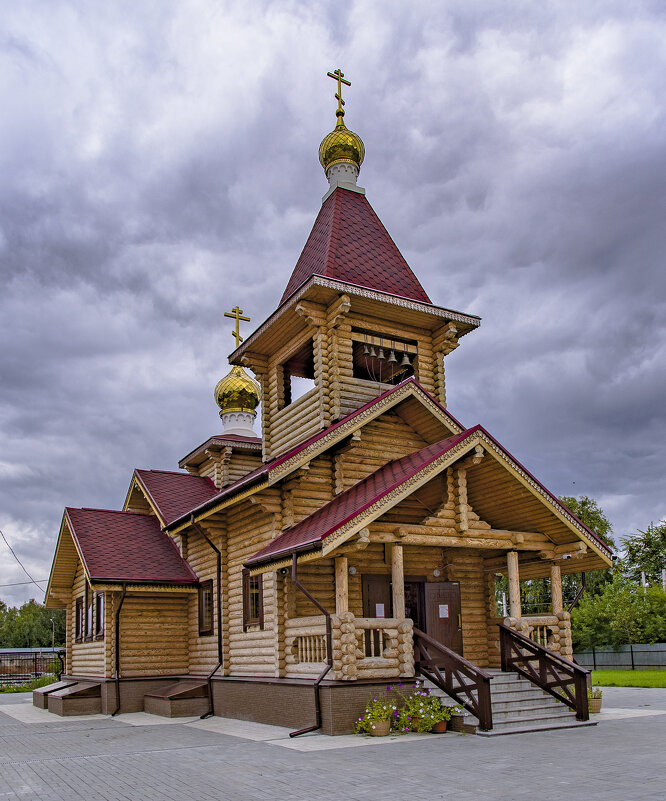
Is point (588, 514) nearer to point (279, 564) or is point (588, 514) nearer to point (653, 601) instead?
point (653, 601)

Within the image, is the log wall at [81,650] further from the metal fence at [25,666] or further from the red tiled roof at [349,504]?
the metal fence at [25,666]

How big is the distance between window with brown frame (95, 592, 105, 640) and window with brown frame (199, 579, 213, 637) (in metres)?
2.48

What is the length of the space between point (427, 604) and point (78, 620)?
439 inches

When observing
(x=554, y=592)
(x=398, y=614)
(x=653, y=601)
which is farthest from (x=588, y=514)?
(x=398, y=614)

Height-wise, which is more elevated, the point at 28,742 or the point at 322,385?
the point at 322,385

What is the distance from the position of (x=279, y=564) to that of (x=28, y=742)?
505cm

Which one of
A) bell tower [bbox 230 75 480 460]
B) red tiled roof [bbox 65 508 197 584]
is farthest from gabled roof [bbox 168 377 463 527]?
red tiled roof [bbox 65 508 197 584]

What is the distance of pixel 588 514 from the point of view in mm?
43219

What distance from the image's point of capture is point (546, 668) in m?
13.2

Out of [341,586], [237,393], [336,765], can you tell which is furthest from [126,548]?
[336,765]

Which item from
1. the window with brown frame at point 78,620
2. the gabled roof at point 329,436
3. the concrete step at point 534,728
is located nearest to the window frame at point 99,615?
the window with brown frame at point 78,620

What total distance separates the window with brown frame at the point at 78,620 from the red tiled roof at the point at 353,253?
403 inches

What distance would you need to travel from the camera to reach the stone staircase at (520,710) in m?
11.5

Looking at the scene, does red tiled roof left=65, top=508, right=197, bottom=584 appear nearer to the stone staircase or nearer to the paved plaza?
the paved plaza
